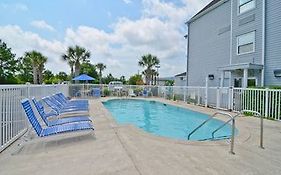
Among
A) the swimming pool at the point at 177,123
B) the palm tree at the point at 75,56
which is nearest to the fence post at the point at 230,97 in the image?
the swimming pool at the point at 177,123

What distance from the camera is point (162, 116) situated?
1293 centimetres

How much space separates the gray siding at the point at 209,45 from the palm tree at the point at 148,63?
16611mm

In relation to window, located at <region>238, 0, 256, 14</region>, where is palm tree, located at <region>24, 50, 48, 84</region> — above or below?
below

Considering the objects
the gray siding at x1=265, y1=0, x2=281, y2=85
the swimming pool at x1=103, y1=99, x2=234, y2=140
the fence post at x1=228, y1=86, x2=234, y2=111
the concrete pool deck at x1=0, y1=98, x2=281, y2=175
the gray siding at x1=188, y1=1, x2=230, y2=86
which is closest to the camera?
the concrete pool deck at x1=0, y1=98, x2=281, y2=175

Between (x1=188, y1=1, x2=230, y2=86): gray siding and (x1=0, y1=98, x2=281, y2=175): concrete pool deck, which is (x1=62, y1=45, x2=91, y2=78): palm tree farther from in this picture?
(x1=0, y1=98, x2=281, y2=175): concrete pool deck

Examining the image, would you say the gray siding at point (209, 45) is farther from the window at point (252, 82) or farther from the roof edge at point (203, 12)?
the window at point (252, 82)

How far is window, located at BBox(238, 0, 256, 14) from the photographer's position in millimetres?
14288

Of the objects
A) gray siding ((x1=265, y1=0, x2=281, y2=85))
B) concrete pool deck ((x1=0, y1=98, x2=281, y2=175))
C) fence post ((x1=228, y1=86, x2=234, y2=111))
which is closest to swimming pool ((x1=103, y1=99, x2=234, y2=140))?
fence post ((x1=228, y1=86, x2=234, y2=111))

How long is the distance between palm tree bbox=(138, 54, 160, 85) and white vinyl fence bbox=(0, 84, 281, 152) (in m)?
15.3

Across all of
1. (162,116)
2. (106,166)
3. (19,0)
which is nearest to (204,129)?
(162,116)

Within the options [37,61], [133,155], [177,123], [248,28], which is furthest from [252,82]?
[37,61]

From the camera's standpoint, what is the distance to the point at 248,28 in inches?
572

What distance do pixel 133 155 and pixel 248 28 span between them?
13.6m

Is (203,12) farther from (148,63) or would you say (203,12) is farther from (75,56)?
(75,56)
